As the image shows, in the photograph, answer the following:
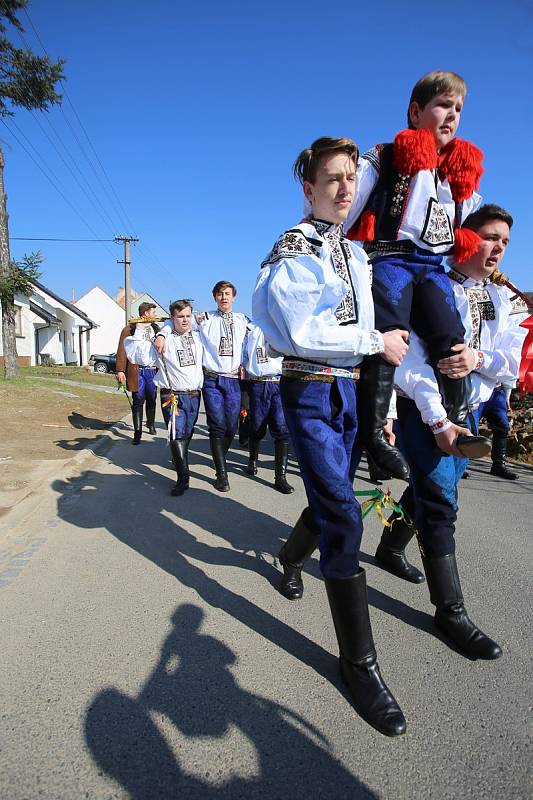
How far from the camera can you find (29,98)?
16094 millimetres

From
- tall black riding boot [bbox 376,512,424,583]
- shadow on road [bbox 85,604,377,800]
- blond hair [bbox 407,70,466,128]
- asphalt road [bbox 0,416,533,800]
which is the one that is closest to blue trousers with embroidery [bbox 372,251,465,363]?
blond hair [bbox 407,70,466,128]

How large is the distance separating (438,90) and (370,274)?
90cm

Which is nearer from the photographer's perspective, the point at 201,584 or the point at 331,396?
the point at 331,396

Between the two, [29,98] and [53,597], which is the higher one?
[29,98]

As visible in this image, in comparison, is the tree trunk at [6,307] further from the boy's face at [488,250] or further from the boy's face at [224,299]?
the boy's face at [488,250]

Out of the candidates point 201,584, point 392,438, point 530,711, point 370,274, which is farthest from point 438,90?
point 201,584

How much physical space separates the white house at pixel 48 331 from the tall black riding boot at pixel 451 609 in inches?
1005

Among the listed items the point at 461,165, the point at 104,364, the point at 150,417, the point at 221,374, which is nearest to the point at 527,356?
the point at 461,165

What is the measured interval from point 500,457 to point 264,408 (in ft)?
10.2

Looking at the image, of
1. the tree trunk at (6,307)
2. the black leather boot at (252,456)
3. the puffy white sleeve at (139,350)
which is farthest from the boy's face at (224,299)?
the tree trunk at (6,307)

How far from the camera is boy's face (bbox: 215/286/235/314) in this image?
5.69m

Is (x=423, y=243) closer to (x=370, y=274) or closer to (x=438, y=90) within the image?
(x=370, y=274)

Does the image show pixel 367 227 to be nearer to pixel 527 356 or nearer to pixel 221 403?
pixel 527 356

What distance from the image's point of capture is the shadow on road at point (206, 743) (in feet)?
5.14
